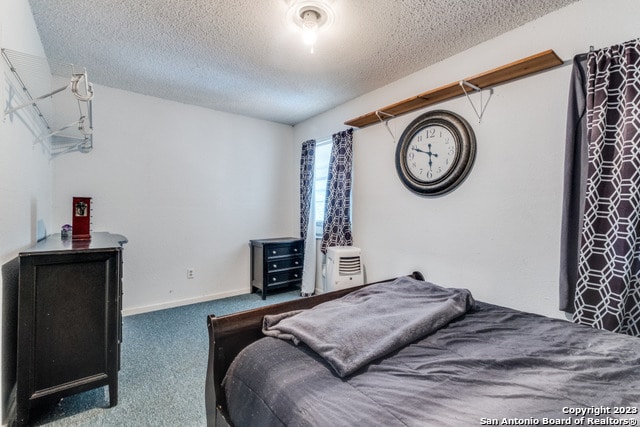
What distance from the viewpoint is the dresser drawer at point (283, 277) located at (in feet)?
12.3

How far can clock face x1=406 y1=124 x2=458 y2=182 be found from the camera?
237cm

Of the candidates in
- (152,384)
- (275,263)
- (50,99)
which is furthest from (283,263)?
(50,99)

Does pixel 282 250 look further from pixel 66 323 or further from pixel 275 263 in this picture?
pixel 66 323

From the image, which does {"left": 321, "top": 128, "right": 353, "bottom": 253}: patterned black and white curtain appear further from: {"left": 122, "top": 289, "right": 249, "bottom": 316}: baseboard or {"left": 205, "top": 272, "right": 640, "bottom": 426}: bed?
{"left": 205, "top": 272, "right": 640, "bottom": 426}: bed

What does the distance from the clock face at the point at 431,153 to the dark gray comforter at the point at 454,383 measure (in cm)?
140

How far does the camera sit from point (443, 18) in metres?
1.96

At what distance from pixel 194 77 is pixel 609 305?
3.50 meters

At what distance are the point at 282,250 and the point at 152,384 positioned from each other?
2107mm

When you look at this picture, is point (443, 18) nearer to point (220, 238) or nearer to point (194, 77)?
point (194, 77)

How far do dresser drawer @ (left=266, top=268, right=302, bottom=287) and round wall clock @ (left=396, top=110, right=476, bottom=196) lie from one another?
78.2 inches

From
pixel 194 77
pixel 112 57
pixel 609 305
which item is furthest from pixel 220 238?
pixel 609 305

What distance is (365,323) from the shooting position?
4.22 feet

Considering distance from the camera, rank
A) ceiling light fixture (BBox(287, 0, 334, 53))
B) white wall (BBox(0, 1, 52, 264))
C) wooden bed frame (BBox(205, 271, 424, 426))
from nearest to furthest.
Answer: wooden bed frame (BBox(205, 271, 424, 426)), white wall (BBox(0, 1, 52, 264)), ceiling light fixture (BBox(287, 0, 334, 53))

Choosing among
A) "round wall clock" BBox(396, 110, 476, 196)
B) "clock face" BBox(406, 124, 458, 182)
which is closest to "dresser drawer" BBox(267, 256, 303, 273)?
"round wall clock" BBox(396, 110, 476, 196)
